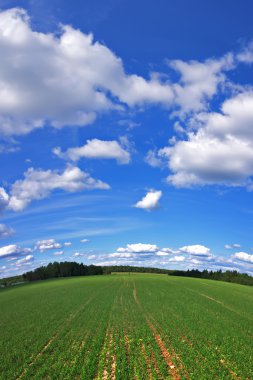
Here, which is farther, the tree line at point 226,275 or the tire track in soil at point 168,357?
the tree line at point 226,275

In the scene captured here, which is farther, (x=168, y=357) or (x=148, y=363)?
(x=168, y=357)

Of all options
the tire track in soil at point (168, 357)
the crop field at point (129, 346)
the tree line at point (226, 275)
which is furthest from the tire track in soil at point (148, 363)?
the tree line at point (226, 275)

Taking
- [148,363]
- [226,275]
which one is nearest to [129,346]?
[148,363]

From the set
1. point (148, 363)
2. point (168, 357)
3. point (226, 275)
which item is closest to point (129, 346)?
point (168, 357)

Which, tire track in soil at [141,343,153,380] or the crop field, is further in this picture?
the crop field

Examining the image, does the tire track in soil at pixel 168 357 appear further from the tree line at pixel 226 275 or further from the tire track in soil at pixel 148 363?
the tree line at pixel 226 275

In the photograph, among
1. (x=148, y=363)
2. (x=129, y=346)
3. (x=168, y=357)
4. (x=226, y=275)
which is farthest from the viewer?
(x=226, y=275)

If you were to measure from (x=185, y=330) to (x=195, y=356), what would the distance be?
6.81 m

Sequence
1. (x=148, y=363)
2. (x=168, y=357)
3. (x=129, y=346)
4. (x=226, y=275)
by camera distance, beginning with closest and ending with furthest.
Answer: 1. (x=148, y=363)
2. (x=168, y=357)
3. (x=129, y=346)
4. (x=226, y=275)

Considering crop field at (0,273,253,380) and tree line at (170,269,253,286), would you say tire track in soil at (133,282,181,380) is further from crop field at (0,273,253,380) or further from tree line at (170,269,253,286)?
tree line at (170,269,253,286)

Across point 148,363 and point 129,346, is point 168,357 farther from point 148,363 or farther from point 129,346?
point 129,346

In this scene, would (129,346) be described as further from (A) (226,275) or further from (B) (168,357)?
(A) (226,275)

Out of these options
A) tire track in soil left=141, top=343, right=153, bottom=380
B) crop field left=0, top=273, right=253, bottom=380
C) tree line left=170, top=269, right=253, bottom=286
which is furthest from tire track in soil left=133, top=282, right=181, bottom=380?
tree line left=170, top=269, right=253, bottom=286

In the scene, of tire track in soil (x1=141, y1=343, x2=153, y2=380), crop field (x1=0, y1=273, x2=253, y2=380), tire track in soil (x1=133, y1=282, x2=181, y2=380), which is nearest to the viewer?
tire track in soil (x1=141, y1=343, x2=153, y2=380)
